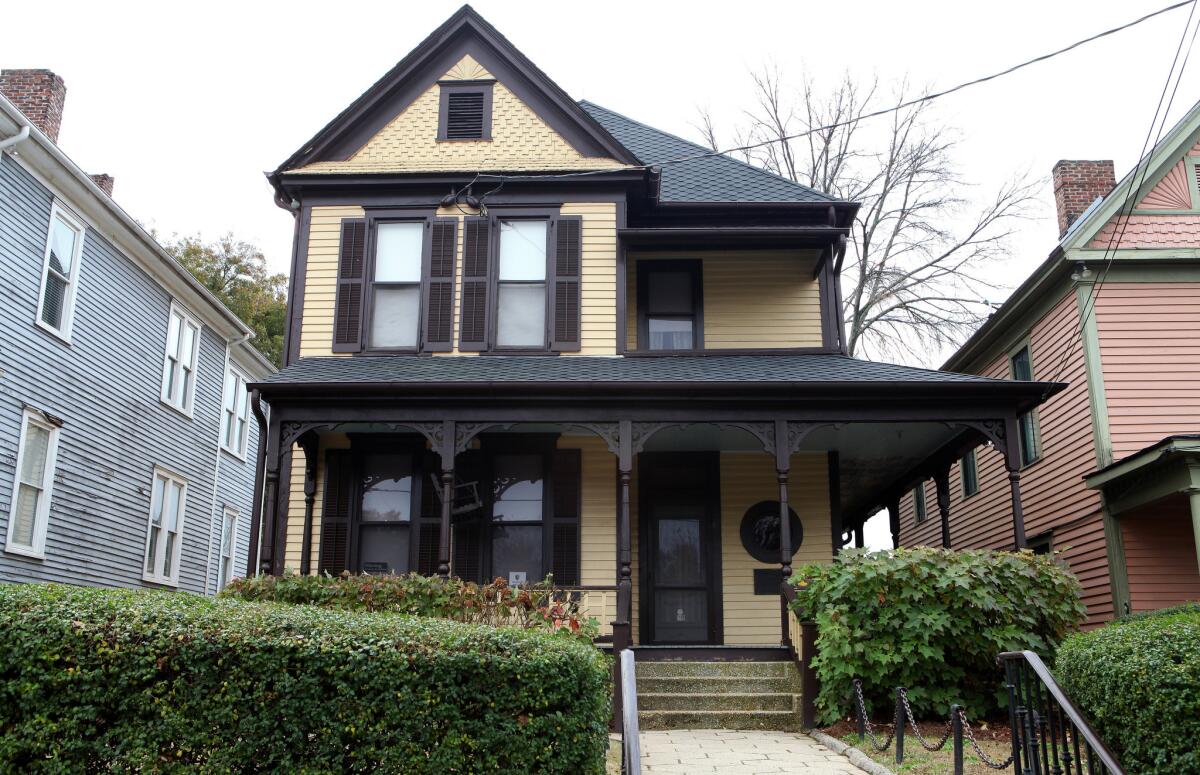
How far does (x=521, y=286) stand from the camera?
1441 cm

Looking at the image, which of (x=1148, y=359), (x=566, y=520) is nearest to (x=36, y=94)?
(x=566, y=520)

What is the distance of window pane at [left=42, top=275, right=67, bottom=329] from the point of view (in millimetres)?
15156

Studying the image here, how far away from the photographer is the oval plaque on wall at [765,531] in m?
14.1

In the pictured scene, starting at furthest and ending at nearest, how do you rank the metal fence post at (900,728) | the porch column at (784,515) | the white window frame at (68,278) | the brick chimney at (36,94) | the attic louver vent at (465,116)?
1. the brick chimney at (36,94)
2. the attic louver vent at (465,116)
3. the white window frame at (68,278)
4. the porch column at (784,515)
5. the metal fence post at (900,728)

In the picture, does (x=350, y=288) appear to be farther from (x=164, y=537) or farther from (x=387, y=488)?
(x=164, y=537)

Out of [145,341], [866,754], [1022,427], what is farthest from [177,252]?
[866,754]

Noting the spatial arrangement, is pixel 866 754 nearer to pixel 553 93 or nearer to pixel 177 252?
pixel 553 93

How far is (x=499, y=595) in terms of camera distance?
35.5ft

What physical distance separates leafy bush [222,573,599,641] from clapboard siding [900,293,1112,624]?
777cm

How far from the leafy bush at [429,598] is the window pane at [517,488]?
2721 mm

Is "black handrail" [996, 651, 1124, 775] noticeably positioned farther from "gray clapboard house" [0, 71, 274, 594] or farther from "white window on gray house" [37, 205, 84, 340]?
"white window on gray house" [37, 205, 84, 340]

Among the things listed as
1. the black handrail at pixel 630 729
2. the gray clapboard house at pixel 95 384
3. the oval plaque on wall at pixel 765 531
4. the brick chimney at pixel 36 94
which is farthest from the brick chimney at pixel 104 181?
the black handrail at pixel 630 729

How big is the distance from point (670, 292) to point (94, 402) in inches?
354

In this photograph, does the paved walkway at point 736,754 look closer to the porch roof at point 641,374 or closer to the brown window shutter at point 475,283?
the porch roof at point 641,374
